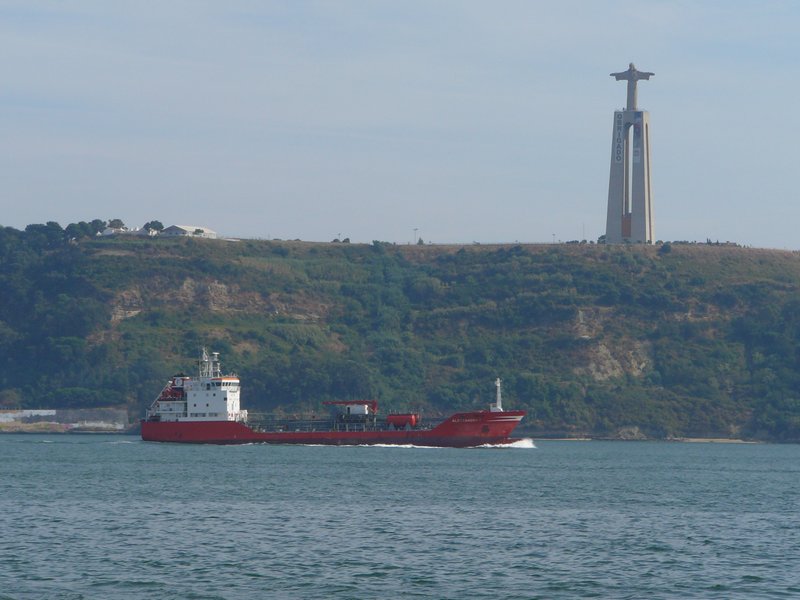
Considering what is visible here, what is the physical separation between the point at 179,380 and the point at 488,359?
2496 inches

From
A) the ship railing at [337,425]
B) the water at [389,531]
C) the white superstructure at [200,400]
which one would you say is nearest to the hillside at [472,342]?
the ship railing at [337,425]

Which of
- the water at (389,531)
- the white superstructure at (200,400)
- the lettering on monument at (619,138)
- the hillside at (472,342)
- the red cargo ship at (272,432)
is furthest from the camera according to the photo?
the lettering on monument at (619,138)

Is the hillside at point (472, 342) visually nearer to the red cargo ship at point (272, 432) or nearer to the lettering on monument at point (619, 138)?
the lettering on monument at point (619, 138)

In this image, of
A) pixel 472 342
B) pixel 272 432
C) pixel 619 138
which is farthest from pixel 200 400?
pixel 619 138

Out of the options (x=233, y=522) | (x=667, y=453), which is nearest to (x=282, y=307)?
(x=667, y=453)

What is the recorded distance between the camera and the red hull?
11300cm

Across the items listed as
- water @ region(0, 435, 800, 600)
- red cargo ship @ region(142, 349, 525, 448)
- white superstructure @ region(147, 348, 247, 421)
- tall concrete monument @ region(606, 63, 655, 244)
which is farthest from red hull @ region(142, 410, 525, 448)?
tall concrete monument @ region(606, 63, 655, 244)

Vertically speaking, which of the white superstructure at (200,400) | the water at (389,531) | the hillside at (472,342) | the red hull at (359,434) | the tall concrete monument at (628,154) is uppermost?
the tall concrete monument at (628,154)

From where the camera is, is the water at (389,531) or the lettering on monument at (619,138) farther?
the lettering on monument at (619,138)

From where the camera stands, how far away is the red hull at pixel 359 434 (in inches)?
4449

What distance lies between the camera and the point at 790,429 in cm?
15575

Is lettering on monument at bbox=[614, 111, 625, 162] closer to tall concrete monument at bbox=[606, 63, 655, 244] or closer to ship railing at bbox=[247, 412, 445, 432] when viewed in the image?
tall concrete monument at bbox=[606, 63, 655, 244]

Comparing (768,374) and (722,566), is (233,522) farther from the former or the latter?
(768,374)

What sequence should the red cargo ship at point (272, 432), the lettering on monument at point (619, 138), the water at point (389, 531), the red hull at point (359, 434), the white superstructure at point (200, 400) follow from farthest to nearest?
the lettering on monument at point (619, 138), the white superstructure at point (200, 400), the red cargo ship at point (272, 432), the red hull at point (359, 434), the water at point (389, 531)
